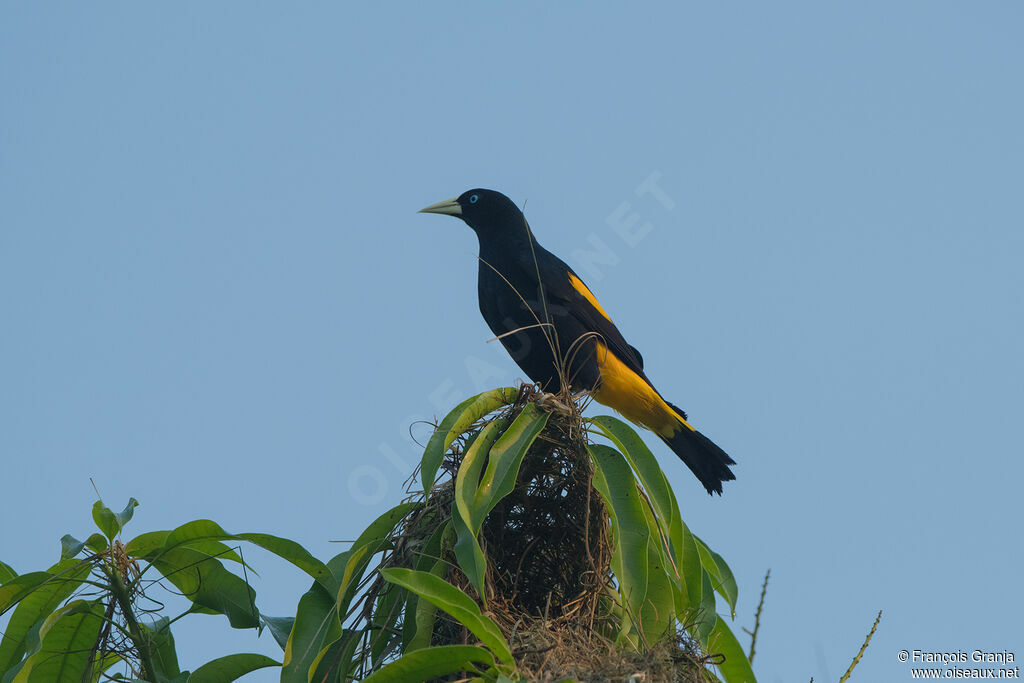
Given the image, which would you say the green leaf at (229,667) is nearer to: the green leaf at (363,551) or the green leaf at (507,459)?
the green leaf at (363,551)

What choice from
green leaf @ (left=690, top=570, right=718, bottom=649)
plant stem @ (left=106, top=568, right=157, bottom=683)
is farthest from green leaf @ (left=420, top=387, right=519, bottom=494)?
plant stem @ (left=106, top=568, right=157, bottom=683)

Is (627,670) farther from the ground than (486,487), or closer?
closer

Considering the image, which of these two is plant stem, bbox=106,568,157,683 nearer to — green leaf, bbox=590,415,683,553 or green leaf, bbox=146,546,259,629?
green leaf, bbox=146,546,259,629

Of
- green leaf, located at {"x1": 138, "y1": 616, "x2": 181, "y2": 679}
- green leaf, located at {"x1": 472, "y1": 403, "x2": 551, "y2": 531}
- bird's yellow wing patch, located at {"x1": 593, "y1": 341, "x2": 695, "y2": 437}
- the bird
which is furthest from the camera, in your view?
bird's yellow wing patch, located at {"x1": 593, "y1": 341, "x2": 695, "y2": 437}

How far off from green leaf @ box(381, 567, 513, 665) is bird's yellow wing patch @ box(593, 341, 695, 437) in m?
2.86

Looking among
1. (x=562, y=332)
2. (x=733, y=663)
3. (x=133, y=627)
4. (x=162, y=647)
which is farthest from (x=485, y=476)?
(x=562, y=332)

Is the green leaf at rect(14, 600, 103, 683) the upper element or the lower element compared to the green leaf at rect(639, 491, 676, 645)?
upper

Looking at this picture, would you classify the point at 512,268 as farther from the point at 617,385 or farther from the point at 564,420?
the point at 564,420

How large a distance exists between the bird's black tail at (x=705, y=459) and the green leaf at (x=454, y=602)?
9.17 feet

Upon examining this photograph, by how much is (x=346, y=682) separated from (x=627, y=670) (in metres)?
0.90

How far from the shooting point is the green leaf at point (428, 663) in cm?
259

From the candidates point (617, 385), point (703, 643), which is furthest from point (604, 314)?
point (703, 643)

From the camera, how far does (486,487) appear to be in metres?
2.96

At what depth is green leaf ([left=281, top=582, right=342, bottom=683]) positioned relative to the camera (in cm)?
291
